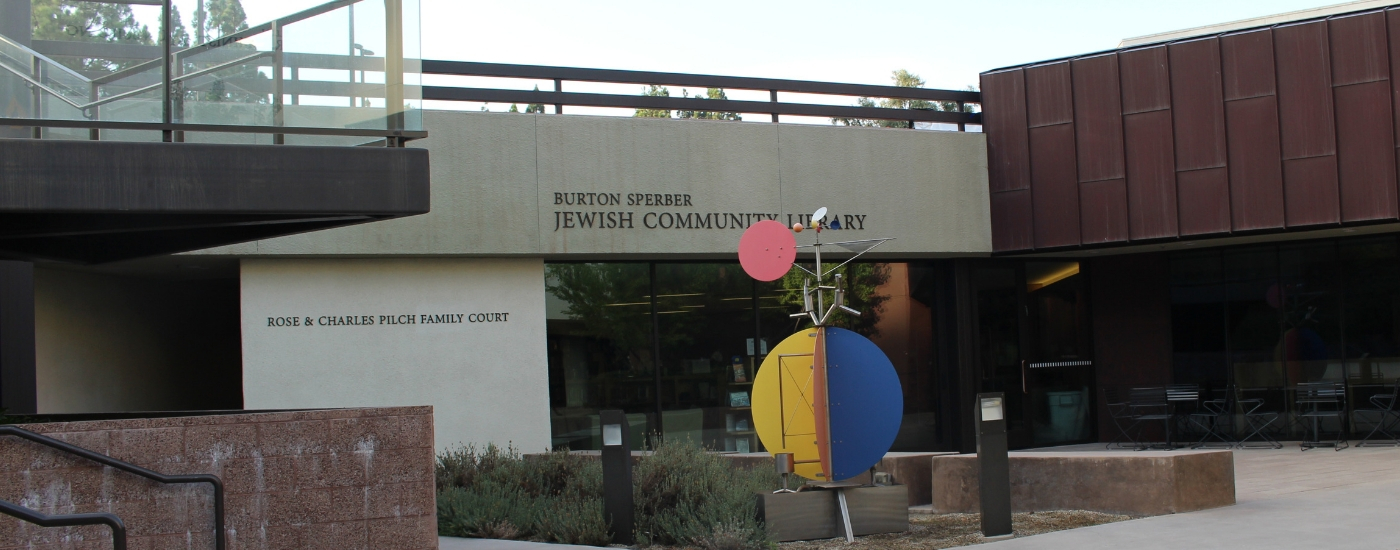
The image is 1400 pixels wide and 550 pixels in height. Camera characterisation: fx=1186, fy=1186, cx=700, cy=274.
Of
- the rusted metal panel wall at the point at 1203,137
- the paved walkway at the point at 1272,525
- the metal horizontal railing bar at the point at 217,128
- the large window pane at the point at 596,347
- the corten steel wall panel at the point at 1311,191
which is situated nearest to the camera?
the metal horizontal railing bar at the point at 217,128

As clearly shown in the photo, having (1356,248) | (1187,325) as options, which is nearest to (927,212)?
(1187,325)

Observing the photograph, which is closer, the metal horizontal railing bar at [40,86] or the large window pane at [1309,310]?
the metal horizontal railing bar at [40,86]

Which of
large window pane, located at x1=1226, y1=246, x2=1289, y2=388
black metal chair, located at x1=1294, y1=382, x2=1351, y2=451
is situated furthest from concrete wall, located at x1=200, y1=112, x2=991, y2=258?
black metal chair, located at x1=1294, y1=382, x2=1351, y2=451

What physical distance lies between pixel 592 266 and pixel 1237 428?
9.61 m

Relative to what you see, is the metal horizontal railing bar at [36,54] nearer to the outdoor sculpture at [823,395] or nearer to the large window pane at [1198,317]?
the outdoor sculpture at [823,395]

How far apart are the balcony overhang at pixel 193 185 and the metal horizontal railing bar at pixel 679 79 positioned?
239 inches

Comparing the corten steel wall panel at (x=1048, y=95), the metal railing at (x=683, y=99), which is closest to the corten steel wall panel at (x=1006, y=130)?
the corten steel wall panel at (x=1048, y=95)

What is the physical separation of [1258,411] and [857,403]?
10.1 m

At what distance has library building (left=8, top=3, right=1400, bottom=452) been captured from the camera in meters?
13.9

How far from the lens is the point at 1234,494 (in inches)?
388

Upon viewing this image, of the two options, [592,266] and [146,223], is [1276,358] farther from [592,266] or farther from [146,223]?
[146,223]

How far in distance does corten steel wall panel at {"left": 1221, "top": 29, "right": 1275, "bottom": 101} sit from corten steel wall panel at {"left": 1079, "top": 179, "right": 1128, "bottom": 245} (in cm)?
179

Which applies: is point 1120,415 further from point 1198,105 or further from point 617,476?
point 617,476

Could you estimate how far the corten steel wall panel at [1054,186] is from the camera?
1614 cm
